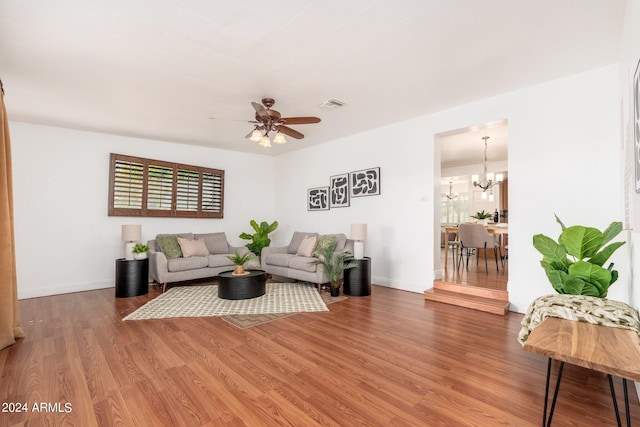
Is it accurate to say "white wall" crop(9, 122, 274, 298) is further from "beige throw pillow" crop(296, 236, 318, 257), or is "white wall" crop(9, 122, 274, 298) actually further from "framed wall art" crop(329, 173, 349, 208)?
"framed wall art" crop(329, 173, 349, 208)

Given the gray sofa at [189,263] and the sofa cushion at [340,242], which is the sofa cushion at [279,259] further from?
the sofa cushion at [340,242]

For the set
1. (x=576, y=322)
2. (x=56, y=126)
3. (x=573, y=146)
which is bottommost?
(x=576, y=322)

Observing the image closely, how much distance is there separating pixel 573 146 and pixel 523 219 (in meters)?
0.94

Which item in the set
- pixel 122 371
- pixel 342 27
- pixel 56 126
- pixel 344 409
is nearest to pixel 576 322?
pixel 344 409

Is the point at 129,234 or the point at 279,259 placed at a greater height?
the point at 129,234

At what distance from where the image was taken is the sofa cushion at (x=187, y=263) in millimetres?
4720

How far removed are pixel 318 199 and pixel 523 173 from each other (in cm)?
365

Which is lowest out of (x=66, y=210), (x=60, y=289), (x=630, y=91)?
(x=60, y=289)

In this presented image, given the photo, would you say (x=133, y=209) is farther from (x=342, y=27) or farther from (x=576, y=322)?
(x=576, y=322)

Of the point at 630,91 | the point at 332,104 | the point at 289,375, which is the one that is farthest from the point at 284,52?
the point at 289,375

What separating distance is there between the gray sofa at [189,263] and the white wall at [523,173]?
265 cm

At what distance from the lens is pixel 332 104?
4.04 metres

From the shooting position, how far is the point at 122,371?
2.18 metres

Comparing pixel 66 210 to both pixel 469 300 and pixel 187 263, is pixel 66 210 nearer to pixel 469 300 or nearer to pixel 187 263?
pixel 187 263
